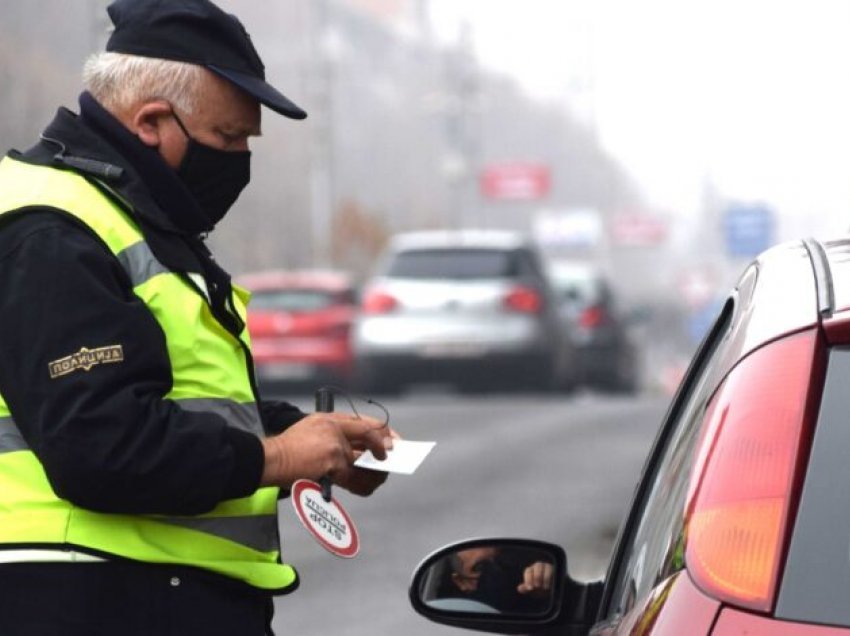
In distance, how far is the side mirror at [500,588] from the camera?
336cm

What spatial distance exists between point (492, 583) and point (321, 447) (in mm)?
326

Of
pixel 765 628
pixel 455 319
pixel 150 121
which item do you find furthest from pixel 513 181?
pixel 765 628

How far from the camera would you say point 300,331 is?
30.3 meters

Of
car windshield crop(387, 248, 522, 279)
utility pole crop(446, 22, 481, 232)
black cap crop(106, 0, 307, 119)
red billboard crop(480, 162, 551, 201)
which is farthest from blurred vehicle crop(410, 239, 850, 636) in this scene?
red billboard crop(480, 162, 551, 201)

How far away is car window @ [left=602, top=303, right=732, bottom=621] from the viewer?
258 cm

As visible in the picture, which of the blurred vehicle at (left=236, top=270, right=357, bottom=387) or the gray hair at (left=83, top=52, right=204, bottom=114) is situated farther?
the blurred vehicle at (left=236, top=270, right=357, bottom=387)

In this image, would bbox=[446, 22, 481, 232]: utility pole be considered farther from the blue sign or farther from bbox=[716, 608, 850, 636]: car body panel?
bbox=[716, 608, 850, 636]: car body panel

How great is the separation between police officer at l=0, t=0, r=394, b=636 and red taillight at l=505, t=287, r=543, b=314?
69.4 feet

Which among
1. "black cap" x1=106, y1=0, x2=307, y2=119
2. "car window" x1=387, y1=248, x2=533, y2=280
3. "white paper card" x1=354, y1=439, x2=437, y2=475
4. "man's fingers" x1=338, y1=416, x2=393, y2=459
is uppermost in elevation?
"black cap" x1=106, y1=0, x2=307, y2=119

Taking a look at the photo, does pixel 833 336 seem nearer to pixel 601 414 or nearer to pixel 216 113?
pixel 216 113

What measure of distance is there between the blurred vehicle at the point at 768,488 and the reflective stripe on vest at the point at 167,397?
76cm

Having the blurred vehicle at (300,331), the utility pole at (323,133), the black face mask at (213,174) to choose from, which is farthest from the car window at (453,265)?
the utility pole at (323,133)

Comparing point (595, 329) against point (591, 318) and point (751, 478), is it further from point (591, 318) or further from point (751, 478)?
point (751, 478)

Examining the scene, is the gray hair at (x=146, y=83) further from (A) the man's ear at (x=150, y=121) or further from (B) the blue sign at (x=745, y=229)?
(B) the blue sign at (x=745, y=229)
